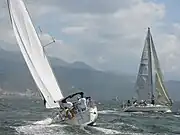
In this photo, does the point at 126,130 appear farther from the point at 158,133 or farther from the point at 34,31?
the point at 34,31

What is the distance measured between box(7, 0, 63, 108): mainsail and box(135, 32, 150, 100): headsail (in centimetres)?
4590

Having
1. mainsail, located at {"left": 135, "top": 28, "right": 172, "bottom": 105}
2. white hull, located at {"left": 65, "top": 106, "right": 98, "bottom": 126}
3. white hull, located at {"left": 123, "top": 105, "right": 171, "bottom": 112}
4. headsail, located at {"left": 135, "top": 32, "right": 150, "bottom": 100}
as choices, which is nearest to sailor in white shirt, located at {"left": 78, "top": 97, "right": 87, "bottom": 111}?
white hull, located at {"left": 65, "top": 106, "right": 98, "bottom": 126}

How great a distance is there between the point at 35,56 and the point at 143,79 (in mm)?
48749

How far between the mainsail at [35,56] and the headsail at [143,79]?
45897 mm

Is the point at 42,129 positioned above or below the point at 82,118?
below

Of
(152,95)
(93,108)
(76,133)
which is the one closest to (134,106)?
(152,95)

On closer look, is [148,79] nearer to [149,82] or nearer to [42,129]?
[149,82]

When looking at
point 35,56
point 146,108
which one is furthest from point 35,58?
point 146,108

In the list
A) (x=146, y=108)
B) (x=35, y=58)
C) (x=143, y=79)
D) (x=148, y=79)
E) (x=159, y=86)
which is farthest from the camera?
(x=159, y=86)

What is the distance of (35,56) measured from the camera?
39625 millimetres

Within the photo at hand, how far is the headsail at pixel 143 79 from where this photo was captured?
282 ft

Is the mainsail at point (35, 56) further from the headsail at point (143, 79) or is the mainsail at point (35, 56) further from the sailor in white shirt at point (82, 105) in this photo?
the headsail at point (143, 79)

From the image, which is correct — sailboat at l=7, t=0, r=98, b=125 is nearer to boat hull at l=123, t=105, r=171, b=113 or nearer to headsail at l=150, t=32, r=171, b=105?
boat hull at l=123, t=105, r=171, b=113

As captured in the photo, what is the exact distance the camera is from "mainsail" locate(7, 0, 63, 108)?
3847 centimetres
